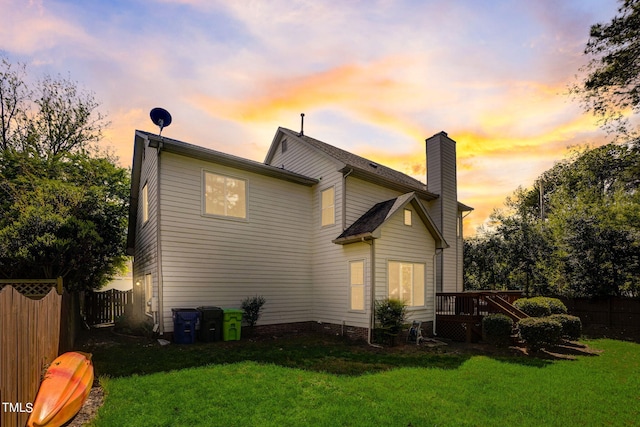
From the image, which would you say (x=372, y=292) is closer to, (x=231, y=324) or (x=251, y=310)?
(x=251, y=310)

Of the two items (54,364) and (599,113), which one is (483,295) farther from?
(54,364)

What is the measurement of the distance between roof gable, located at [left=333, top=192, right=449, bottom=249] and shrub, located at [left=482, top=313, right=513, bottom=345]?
139 inches

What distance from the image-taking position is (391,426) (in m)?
4.58

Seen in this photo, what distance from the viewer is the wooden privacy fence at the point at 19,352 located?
3480 mm

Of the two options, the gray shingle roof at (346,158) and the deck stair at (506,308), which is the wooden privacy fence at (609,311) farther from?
the gray shingle roof at (346,158)

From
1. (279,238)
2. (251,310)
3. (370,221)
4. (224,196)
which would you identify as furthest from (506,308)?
(224,196)

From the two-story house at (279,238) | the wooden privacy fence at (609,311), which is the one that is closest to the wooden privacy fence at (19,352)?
the two-story house at (279,238)

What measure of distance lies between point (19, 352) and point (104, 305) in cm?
1374

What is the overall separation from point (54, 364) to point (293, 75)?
9739 mm

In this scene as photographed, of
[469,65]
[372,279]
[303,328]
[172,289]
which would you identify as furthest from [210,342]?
[469,65]

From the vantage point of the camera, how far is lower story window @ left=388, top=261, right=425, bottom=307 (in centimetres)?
1195

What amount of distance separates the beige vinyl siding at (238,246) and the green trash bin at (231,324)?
0.88m

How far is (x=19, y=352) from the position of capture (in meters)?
3.86

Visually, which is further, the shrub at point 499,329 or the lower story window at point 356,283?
the lower story window at point 356,283
